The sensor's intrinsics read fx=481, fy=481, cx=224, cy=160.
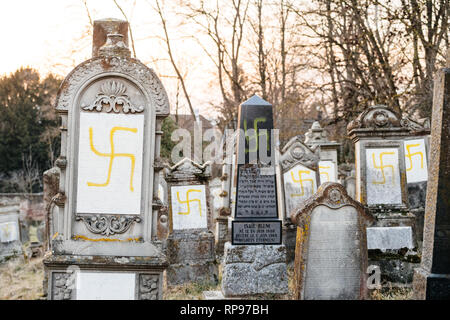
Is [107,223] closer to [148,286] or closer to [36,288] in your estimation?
[148,286]

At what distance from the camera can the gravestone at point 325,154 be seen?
13.5 meters

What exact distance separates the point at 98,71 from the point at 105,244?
73.5 inches

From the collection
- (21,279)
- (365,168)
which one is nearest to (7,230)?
(21,279)

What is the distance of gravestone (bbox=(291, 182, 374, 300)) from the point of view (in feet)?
22.0

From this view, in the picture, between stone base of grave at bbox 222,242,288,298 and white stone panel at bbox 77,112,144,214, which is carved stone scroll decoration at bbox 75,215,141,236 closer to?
white stone panel at bbox 77,112,144,214

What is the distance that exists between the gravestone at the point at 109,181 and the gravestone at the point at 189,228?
382 cm

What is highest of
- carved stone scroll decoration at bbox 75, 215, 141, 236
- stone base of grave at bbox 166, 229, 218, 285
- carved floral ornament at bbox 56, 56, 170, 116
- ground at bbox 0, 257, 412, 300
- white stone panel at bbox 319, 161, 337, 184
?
carved floral ornament at bbox 56, 56, 170, 116

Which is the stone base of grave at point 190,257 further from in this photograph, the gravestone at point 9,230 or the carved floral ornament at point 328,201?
the gravestone at point 9,230

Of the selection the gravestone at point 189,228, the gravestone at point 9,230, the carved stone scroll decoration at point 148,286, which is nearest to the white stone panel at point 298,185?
the gravestone at point 189,228

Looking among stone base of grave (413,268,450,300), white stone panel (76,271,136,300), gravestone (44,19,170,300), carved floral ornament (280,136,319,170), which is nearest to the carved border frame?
carved floral ornament (280,136,319,170)

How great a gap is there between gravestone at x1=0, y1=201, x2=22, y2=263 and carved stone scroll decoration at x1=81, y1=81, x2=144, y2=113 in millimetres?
7705
